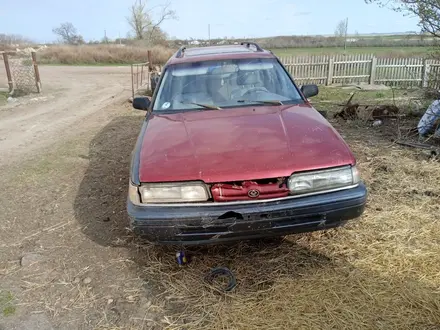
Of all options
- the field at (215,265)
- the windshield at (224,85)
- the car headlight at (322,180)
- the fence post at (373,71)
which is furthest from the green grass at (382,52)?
the car headlight at (322,180)

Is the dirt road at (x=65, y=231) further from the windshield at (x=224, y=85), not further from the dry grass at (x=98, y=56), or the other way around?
the dry grass at (x=98, y=56)

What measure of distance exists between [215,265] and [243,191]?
2.81 ft

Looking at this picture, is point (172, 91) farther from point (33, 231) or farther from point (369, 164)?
point (369, 164)

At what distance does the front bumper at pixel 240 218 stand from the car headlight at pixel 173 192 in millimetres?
52

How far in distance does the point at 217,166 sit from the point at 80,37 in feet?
235

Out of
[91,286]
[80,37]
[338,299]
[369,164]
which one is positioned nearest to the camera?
[338,299]

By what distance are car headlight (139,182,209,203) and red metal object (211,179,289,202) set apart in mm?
87

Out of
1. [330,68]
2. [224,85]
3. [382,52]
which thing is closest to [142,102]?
[224,85]

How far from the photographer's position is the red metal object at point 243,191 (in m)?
2.51

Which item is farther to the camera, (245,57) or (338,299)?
(245,57)

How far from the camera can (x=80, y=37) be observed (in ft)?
214

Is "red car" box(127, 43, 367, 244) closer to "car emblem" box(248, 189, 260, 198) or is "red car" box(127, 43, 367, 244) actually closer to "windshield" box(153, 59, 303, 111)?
"car emblem" box(248, 189, 260, 198)

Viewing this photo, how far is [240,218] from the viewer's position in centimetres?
247

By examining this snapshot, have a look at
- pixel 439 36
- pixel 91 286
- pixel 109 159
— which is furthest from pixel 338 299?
pixel 439 36
